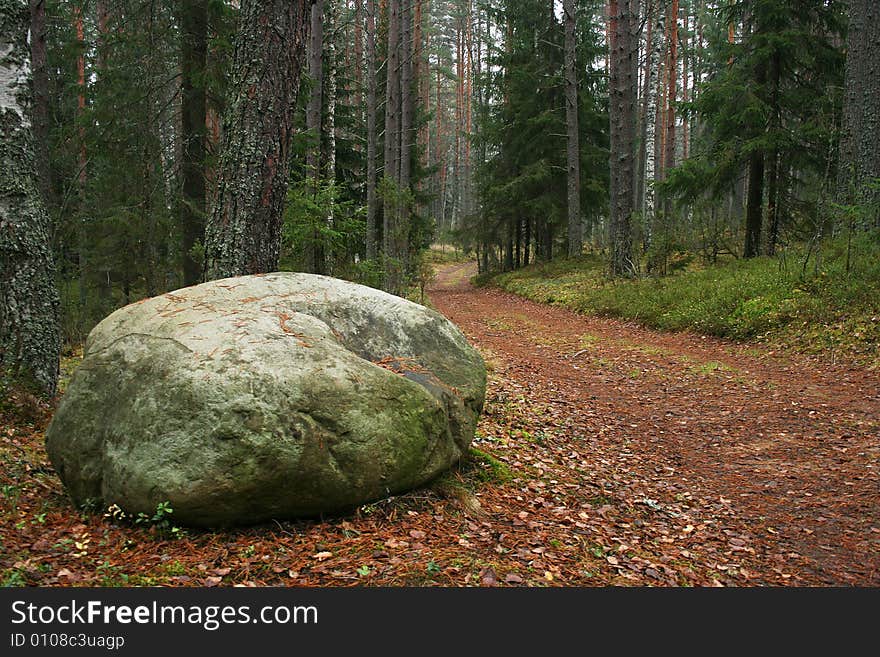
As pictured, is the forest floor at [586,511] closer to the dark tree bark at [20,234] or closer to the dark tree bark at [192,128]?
the dark tree bark at [20,234]

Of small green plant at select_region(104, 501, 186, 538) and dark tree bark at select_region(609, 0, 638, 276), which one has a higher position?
dark tree bark at select_region(609, 0, 638, 276)

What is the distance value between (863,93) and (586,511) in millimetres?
13247

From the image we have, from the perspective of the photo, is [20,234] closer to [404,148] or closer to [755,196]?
[404,148]

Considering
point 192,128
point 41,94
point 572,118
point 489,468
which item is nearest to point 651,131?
point 572,118

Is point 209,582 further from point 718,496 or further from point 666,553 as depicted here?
point 718,496

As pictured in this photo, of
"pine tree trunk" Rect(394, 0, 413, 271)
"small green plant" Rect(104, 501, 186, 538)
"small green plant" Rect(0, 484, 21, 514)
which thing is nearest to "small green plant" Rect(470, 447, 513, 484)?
"small green plant" Rect(104, 501, 186, 538)

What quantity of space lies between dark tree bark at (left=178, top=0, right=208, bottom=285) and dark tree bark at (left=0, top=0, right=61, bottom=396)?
17.4ft

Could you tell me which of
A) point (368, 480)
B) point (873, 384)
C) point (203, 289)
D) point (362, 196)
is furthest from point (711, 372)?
point (362, 196)

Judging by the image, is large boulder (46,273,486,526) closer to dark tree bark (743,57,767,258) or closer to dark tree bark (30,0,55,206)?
dark tree bark (30,0,55,206)

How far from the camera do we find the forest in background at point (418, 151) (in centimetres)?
1003

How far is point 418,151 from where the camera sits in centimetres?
2416

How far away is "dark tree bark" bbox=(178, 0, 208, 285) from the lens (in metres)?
10.5

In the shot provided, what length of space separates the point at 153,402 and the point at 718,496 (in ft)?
14.5

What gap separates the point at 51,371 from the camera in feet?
16.8
